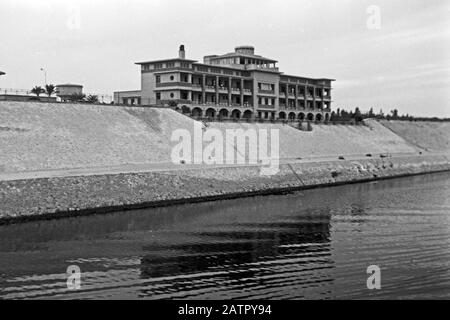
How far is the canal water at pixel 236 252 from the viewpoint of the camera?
23125 mm

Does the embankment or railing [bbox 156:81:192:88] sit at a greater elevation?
railing [bbox 156:81:192:88]

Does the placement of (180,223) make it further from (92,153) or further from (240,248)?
(92,153)

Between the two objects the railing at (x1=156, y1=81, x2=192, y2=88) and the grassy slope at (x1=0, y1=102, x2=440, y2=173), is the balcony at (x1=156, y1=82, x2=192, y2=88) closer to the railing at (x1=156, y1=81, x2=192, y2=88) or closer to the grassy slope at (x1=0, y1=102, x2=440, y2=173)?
the railing at (x1=156, y1=81, x2=192, y2=88)

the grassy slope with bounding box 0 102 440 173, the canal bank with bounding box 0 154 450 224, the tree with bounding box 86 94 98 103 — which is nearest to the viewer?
the canal bank with bounding box 0 154 450 224

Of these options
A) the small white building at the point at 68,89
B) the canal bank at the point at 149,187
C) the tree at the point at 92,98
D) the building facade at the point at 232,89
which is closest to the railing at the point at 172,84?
the building facade at the point at 232,89

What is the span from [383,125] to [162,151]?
6796cm

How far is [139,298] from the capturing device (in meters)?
22.1

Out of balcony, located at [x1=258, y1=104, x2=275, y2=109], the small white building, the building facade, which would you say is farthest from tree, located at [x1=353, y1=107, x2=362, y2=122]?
the small white building

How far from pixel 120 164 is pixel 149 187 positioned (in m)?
8.44

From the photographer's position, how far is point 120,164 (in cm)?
5484

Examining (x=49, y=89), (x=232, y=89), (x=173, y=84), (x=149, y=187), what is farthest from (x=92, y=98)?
(x=232, y=89)

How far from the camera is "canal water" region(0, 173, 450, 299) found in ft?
75.9

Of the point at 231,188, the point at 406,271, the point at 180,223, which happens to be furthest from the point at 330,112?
the point at 406,271

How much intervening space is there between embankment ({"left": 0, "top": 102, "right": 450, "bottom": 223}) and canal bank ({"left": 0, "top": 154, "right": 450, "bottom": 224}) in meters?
0.08
